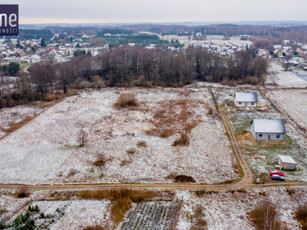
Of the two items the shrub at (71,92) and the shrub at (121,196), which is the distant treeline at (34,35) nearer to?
the shrub at (71,92)

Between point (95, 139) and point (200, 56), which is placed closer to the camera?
point (95, 139)

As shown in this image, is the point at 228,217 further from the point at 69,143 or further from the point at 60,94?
the point at 60,94

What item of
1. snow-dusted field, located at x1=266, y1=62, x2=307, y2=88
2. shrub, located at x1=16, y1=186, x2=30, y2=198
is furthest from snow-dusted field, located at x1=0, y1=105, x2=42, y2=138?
snow-dusted field, located at x1=266, y1=62, x2=307, y2=88

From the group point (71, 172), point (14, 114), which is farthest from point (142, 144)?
point (14, 114)

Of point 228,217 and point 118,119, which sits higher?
point 118,119

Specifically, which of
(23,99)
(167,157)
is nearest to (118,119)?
(167,157)

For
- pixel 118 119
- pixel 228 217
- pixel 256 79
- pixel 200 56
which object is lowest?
pixel 228 217

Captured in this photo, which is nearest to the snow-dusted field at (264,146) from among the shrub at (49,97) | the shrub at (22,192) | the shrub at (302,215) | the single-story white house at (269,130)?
the single-story white house at (269,130)

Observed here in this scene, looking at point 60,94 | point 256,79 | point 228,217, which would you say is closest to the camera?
point 228,217
